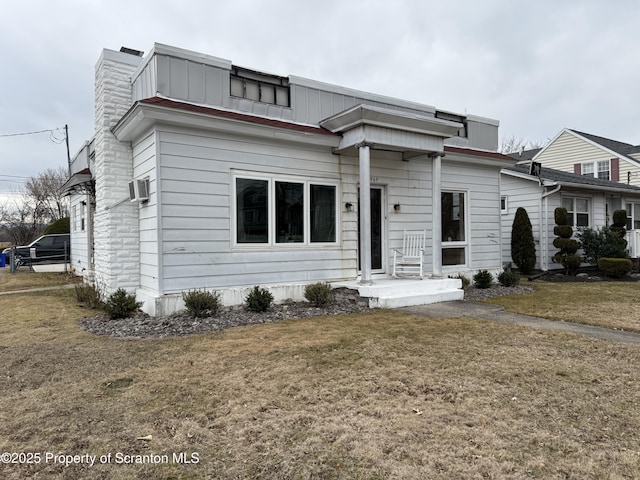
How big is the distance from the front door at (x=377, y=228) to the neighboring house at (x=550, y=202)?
7496mm

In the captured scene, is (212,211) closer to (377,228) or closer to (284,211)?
(284,211)

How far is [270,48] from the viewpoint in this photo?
13625 millimetres

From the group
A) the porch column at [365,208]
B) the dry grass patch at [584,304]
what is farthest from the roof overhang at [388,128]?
the dry grass patch at [584,304]

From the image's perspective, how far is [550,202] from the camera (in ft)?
45.6

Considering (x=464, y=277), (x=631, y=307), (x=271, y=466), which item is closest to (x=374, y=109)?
(x=464, y=277)

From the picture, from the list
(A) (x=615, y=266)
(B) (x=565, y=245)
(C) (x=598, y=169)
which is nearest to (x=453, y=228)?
(B) (x=565, y=245)

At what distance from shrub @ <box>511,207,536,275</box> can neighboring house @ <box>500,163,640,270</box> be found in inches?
41.2

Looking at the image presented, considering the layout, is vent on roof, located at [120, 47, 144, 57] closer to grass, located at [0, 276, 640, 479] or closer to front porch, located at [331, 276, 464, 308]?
grass, located at [0, 276, 640, 479]

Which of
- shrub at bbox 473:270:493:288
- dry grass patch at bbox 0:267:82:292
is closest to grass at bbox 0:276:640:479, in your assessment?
shrub at bbox 473:270:493:288

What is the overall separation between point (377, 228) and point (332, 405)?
20.2 ft

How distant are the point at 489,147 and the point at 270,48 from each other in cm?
781

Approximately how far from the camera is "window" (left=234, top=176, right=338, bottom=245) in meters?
7.11

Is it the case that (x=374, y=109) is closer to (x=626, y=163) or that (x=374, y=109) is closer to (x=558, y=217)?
(x=558, y=217)

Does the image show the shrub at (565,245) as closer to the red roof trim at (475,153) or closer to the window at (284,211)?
the red roof trim at (475,153)
